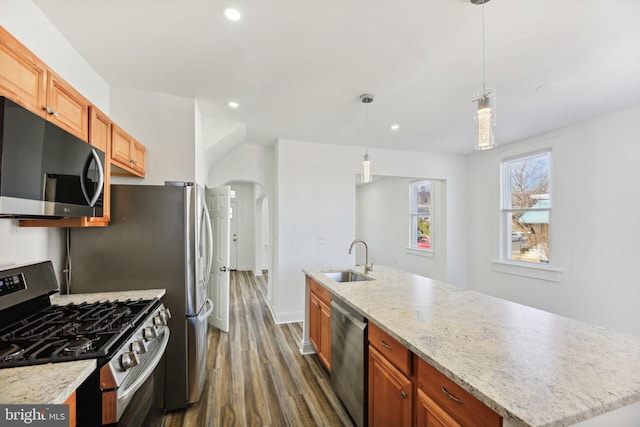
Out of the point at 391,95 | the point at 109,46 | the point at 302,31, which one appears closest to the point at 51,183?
the point at 109,46

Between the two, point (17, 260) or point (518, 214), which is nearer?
point (17, 260)

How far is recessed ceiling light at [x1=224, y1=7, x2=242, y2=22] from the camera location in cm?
160

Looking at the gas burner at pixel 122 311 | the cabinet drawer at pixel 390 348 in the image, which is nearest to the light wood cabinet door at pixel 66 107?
the gas burner at pixel 122 311

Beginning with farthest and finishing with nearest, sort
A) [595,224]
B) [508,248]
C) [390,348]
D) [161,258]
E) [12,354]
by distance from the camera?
[508,248]
[595,224]
[161,258]
[390,348]
[12,354]

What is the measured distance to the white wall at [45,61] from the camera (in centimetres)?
148

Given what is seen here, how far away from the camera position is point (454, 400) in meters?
1.08

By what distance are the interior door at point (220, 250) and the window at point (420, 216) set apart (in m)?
4.21

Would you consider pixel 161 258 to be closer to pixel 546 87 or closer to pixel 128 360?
pixel 128 360

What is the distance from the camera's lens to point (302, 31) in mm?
1782

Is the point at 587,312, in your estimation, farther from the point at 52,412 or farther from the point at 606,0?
the point at 52,412

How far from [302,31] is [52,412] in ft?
7.13

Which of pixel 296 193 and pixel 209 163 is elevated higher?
pixel 209 163

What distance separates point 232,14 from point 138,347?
1915mm

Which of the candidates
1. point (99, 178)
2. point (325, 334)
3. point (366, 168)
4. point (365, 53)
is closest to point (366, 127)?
point (366, 168)
